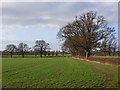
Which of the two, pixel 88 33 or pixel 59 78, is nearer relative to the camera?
pixel 59 78

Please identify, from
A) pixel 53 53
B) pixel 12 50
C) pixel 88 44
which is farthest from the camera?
pixel 53 53

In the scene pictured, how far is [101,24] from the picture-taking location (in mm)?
71812

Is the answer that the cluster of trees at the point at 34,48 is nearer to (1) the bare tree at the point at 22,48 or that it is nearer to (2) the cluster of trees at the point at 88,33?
(1) the bare tree at the point at 22,48

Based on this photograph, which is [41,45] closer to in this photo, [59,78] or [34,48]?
[34,48]

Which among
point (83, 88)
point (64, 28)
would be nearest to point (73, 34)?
point (64, 28)

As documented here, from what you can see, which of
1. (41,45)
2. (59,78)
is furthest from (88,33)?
(41,45)

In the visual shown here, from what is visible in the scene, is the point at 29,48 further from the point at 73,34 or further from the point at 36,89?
the point at 36,89

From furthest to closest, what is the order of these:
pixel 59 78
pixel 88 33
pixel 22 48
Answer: pixel 22 48 < pixel 88 33 < pixel 59 78

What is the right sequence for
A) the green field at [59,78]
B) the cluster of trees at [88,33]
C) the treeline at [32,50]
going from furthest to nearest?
Result: the treeline at [32,50] < the cluster of trees at [88,33] < the green field at [59,78]

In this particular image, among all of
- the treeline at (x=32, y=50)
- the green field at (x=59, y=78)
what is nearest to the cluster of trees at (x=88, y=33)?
the green field at (x=59, y=78)

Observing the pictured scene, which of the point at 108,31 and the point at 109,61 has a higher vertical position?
the point at 108,31

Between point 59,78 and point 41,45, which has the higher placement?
point 41,45

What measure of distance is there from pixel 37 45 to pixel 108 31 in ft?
261

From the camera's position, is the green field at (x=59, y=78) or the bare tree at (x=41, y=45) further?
the bare tree at (x=41, y=45)
